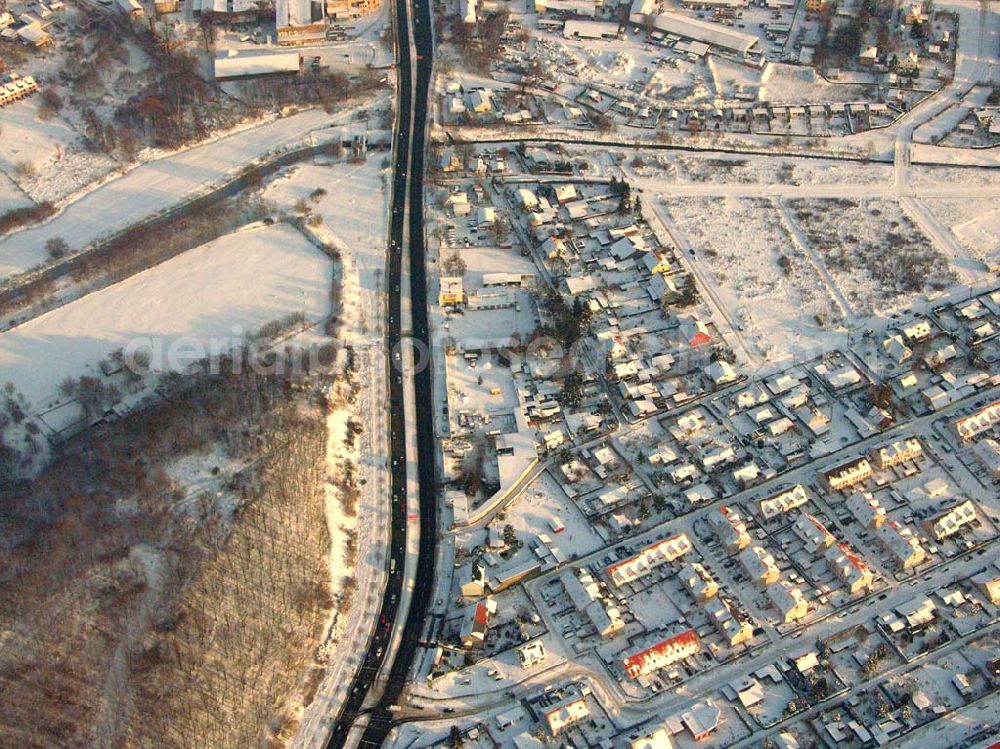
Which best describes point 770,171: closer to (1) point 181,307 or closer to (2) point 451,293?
(2) point 451,293

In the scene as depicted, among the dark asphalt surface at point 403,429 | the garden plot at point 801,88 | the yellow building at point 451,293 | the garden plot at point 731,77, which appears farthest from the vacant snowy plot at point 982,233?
the dark asphalt surface at point 403,429

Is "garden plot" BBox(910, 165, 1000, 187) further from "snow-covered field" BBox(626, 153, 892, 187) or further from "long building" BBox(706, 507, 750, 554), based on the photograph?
"long building" BBox(706, 507, 750, 554)

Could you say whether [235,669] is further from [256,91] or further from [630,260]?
[256,91]

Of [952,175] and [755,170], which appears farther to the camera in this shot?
[755,170]

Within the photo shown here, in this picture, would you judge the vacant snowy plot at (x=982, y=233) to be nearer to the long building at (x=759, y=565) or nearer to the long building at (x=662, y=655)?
the long building at (x=759, y=565)

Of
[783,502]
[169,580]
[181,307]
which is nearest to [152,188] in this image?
[181,307]

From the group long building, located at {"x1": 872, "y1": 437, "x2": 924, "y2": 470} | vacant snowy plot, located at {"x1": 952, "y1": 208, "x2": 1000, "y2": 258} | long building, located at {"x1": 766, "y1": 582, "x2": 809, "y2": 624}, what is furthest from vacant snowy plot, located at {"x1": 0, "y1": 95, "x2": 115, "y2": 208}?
vacant snowy plot, located at {"x1": 952, "y1": 208, "x2": 1000, "y2": 258}

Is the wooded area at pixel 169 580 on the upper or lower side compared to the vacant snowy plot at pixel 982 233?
lower
